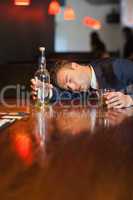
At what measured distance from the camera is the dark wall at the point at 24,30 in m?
5.51

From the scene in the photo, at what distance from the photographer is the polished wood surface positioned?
737mm

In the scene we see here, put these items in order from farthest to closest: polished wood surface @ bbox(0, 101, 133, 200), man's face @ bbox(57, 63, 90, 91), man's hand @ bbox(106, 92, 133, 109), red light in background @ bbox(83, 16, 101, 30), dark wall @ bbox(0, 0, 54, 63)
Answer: red light in background @ bbox(83, 16, 101, 30) < dark wall @ bbox(0, 0, 54, 63) < man's face @ bbox(57, 63, 90, 91) < man's hand @ bbox(106, 92, 133, 109) < polished wood surface @ bbox(0, 101, 133, 200)

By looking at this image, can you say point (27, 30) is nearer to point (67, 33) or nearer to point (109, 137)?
point (67, 33)

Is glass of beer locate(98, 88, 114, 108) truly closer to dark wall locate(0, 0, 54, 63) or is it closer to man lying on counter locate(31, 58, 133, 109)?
man lying on counter locate(31, 58, 133, 109)

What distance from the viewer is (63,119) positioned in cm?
159

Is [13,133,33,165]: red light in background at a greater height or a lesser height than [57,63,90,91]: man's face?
lesser

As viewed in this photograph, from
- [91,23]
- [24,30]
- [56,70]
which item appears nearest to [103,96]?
[56,70]

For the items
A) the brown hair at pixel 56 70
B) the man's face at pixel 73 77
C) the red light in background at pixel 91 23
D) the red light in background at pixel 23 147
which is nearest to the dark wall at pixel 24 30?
the red light in background at pixel 91 23

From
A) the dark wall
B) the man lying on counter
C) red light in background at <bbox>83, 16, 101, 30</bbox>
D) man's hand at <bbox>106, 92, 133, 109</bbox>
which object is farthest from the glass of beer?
red light in background at <bbox>83, 16, 101, 30</bbox>

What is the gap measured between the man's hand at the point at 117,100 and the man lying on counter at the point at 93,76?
4 centimetres

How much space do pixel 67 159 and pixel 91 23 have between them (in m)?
8.52

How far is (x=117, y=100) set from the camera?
72.6 inches

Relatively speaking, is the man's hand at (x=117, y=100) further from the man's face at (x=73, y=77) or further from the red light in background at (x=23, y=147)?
the red light in background at (x=23, y=147)

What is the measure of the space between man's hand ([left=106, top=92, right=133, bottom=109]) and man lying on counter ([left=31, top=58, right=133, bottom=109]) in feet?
0.12
